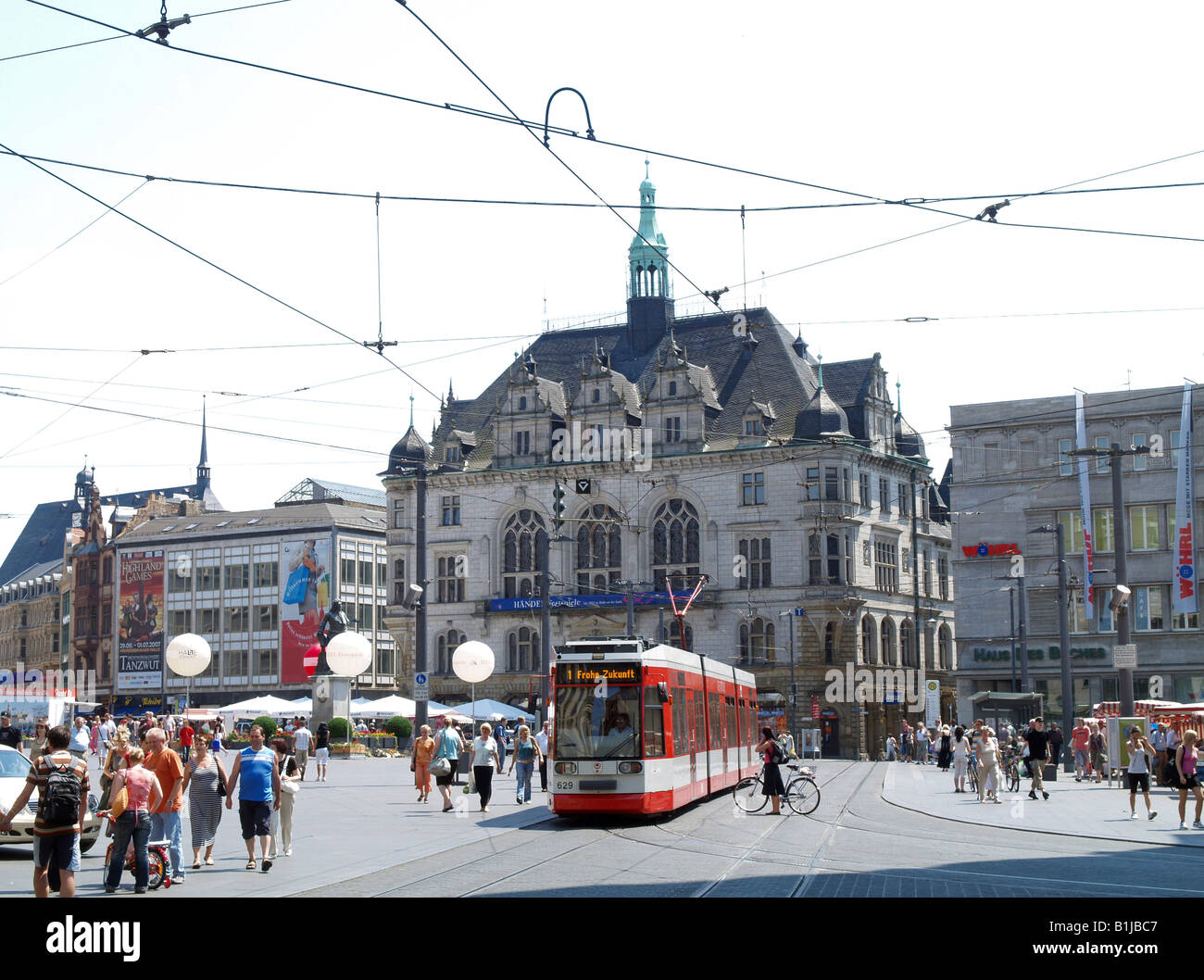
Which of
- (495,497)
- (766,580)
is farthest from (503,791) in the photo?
(495,497)

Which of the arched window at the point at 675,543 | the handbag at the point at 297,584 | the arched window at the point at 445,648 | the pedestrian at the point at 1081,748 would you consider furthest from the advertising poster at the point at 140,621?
the pedestrian at the point at 1081,748

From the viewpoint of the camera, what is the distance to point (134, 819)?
15133 millimetres

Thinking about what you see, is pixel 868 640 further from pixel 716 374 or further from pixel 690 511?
pixel 716 374

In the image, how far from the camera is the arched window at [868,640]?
72.1 meters

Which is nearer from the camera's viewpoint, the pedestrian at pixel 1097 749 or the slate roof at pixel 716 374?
the pedestrian at pixel 1097 749

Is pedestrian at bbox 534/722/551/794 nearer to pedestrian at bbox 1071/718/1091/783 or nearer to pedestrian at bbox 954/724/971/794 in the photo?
pedestrian at bbox 954/724/971/794

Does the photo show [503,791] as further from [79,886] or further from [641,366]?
[641,366]

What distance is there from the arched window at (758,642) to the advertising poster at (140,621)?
159 ft

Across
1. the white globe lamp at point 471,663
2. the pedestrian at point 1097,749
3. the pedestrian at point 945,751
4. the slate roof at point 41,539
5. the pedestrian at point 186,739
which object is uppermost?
the slate roof at point 41,539

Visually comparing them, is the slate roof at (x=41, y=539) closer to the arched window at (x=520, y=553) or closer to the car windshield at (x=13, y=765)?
the arched window at (x=520, y=553)

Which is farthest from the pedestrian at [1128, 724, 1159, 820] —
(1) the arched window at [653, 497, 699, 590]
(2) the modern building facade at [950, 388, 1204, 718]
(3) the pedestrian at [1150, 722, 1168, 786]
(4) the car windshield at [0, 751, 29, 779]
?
(1) the arched window at [653, 497, 699, 590]

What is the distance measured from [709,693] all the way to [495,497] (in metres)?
49.8

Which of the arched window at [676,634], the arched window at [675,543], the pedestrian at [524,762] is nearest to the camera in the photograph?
the pedestrian at [524,762]

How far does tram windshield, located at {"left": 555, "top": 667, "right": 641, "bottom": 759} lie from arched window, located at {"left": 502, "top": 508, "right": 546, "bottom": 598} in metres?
52.7
